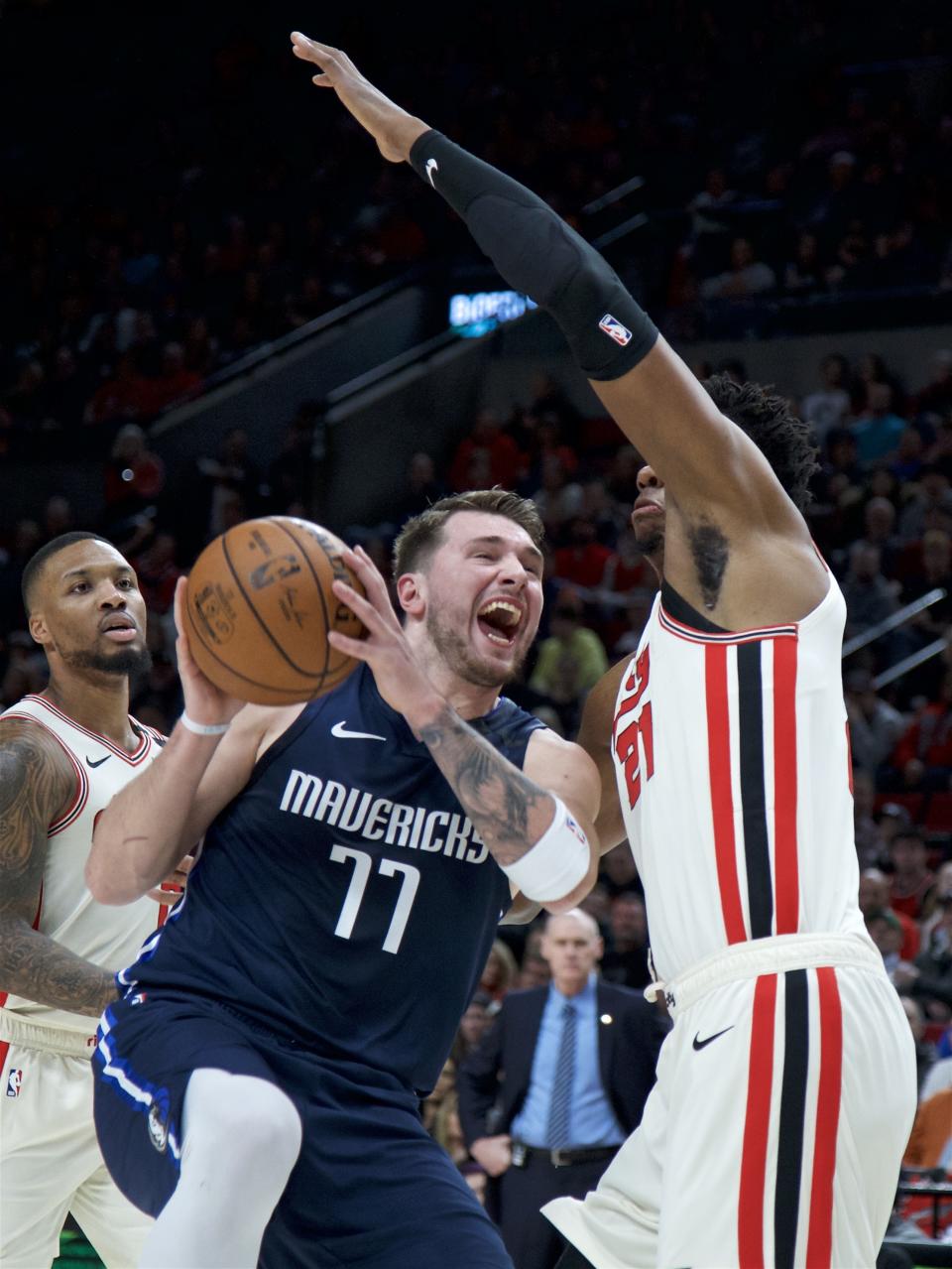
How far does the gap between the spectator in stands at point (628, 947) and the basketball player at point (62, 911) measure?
4.84 meters

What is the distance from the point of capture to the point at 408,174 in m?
19.2

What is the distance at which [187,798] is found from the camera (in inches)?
140

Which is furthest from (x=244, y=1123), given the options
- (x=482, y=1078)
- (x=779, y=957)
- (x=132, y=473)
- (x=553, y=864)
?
(x=132, y=473)

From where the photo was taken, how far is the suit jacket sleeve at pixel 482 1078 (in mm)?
7961

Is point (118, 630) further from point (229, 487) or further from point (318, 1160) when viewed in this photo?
point (229, 487)

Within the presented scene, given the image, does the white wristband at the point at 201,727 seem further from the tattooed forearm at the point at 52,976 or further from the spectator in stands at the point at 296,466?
the spectator in stands at the point at 296,466

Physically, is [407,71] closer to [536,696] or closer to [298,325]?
[298,325]

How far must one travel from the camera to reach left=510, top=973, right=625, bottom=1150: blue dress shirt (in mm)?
7531

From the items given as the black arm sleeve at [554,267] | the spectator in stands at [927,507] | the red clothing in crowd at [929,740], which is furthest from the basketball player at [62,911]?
the spectator in stands at [927,507]

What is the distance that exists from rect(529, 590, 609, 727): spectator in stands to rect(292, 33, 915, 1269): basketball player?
28.7 ft

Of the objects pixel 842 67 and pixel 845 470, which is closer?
pixel 845 470

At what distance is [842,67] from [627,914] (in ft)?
37.6

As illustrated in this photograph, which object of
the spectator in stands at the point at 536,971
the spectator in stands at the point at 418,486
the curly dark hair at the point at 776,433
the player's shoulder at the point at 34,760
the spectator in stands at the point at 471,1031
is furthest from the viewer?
the spectator in stands at the point at 418,486

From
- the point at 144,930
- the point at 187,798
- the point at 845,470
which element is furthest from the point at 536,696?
the point at 187,798
